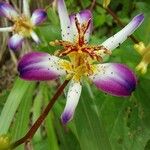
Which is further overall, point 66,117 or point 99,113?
point 99,113

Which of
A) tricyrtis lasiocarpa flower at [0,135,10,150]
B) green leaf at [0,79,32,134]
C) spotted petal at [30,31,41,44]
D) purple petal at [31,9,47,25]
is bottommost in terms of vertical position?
green leaf at [0,79,32,134]

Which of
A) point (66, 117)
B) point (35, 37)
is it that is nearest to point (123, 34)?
point (66, 117)

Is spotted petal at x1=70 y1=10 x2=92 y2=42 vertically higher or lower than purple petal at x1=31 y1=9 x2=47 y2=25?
higher

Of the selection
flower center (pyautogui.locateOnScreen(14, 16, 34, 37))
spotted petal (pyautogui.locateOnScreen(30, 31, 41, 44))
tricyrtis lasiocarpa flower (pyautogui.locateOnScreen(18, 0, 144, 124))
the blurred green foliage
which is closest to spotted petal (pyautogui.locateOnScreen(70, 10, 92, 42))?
tricyrtis lasiocarpa flower (pyautogui.locateOnScreen(18, 0, 144, 124))

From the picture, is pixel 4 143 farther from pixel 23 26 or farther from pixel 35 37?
pixel 23 26

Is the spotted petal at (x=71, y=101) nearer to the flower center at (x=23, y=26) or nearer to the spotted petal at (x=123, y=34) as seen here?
the spotted petal at (x=123, y=34)

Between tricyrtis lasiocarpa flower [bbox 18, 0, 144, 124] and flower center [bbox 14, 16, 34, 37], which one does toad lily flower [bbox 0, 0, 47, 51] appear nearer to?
flower center [bbox 14, 16, 34, 37]

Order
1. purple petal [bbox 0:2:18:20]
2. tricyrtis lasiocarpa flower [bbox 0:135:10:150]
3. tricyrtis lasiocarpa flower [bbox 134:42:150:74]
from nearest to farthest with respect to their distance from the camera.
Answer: tricyrtis lasiocarpa flower [bbox 0:135:10:150], tricyrtis lasiocarpa flower [bbox 134:42:150:74], purple petal [bbox 0:2:18:20]

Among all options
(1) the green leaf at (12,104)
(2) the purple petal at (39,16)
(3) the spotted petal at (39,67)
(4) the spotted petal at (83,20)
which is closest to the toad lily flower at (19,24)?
(2) the purple petal at (39,16)
